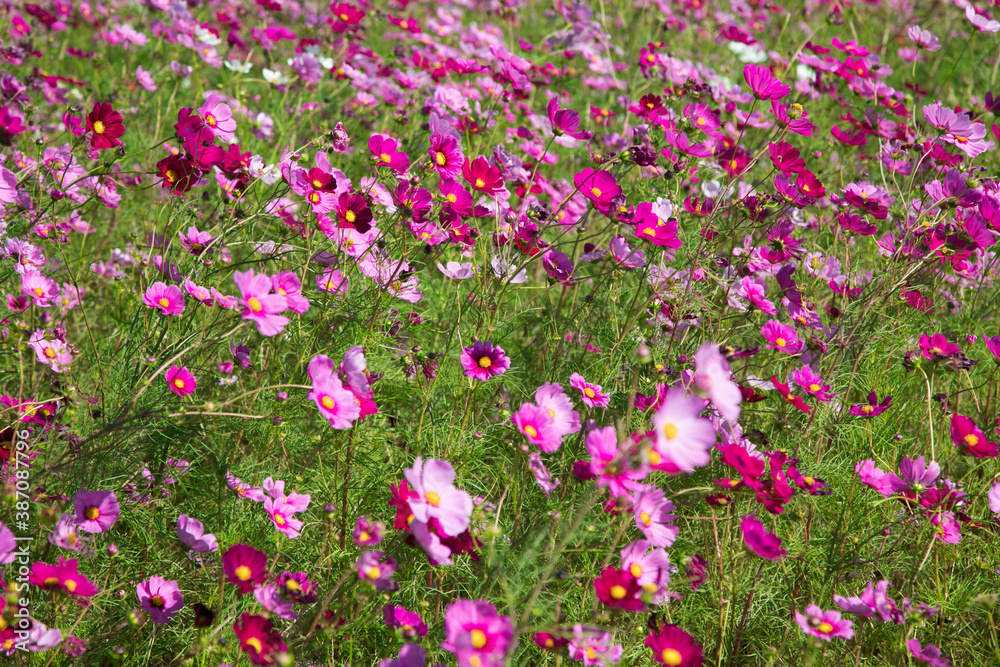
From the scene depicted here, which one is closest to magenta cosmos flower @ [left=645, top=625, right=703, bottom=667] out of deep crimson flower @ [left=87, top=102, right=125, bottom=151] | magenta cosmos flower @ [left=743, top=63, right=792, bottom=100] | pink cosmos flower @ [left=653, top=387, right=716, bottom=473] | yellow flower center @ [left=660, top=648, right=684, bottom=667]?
yellow flower center @ [left=660, top=648, right=684, bottom=667]

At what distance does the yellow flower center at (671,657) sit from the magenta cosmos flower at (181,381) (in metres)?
0.94

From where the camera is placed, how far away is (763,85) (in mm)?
1736

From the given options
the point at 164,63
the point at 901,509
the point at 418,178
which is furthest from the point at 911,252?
the point at 164,63

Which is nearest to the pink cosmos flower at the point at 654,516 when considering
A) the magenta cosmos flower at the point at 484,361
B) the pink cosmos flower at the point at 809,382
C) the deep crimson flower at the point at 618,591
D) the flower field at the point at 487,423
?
the flower field at the point at 487,423

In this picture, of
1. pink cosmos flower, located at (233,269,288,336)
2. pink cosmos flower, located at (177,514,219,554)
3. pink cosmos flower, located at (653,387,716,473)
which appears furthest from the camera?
pink cosmos flower, located at (177,514,219,554)

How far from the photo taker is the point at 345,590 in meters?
1.34

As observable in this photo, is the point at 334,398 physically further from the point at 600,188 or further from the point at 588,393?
the point at 600,188

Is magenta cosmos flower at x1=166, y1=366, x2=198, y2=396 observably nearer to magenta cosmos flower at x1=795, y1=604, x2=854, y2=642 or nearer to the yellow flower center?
the yellow flower center

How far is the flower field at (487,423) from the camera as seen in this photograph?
1169mm

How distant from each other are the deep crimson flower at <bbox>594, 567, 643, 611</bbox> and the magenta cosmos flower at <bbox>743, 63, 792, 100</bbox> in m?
1.19

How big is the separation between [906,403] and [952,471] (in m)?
0.24

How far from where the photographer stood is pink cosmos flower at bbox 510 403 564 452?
1213 mm

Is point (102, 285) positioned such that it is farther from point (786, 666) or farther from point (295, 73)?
point (786, 666)

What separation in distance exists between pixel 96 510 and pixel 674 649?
1001mm
